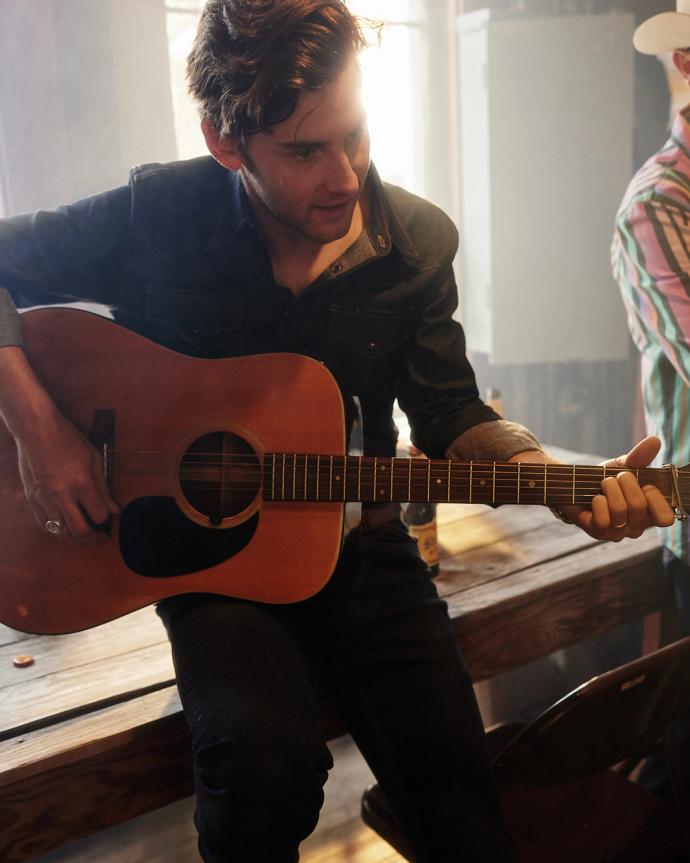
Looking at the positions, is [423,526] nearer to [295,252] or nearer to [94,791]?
[295,252]

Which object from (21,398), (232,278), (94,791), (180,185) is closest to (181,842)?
(94,791)

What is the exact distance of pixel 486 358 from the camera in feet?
8.25

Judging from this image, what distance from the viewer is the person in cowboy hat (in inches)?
61.1

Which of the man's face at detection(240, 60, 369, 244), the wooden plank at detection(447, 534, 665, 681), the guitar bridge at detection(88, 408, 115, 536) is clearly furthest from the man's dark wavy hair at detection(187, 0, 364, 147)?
the wooden plank at detection(447, 534, 665, 681)

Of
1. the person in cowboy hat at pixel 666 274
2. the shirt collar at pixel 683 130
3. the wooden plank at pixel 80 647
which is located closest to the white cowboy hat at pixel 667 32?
the person in cowboy hat at pixel 666 274

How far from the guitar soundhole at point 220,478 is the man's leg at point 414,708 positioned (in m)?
0.21

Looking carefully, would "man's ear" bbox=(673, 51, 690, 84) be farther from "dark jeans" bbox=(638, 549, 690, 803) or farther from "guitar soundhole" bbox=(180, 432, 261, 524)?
"guitar soundhole" bbox=(180, 432, 261, 524)

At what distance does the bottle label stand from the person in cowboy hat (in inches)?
18.9

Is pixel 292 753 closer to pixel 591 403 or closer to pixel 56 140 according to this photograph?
pixel 56 140

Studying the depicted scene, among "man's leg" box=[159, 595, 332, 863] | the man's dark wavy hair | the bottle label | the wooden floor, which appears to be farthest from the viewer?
the wooden floor

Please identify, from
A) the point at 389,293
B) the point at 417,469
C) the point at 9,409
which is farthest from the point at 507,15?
the point at 9,409

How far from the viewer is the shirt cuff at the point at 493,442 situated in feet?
4.18

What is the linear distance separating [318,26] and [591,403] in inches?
65.9

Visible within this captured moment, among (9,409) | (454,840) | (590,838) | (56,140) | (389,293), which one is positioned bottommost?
(590,838)
